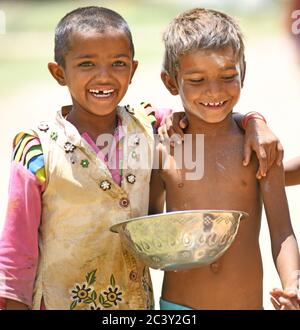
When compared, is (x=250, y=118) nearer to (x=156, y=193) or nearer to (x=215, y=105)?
(x=215, y=105)

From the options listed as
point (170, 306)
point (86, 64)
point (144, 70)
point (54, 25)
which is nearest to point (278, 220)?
point (170, 306)

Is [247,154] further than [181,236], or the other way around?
[247,154]

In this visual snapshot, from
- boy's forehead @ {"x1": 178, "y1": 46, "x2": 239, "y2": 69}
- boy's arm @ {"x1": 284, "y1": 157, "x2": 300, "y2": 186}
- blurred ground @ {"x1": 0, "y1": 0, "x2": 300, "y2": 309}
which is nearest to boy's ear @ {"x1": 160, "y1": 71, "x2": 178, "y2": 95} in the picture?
boy's forehead @ {"x1": 178, "y1": 46, "x2": 239, "y2": 69}

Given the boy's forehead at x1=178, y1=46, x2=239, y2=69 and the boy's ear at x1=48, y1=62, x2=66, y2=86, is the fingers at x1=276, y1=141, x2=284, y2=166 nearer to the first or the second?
the boy's forehead at x1=178, y1=46, x2=239, y2=69

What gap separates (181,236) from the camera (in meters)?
2.45

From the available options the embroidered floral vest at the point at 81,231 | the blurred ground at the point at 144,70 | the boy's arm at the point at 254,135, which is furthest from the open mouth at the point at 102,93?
the blurred ground at the point at 144,70

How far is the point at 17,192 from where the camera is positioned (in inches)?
102

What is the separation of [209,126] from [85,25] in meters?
0.53

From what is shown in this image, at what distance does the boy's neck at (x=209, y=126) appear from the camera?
2.83 meters

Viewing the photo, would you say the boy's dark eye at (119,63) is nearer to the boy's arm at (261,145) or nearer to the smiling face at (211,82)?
the smiling face at (211,82)

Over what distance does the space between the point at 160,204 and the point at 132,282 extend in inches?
12.4

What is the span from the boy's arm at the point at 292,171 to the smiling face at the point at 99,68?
67cm

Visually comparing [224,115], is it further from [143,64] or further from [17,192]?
[143,64]

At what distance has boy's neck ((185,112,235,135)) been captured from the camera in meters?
2.83
